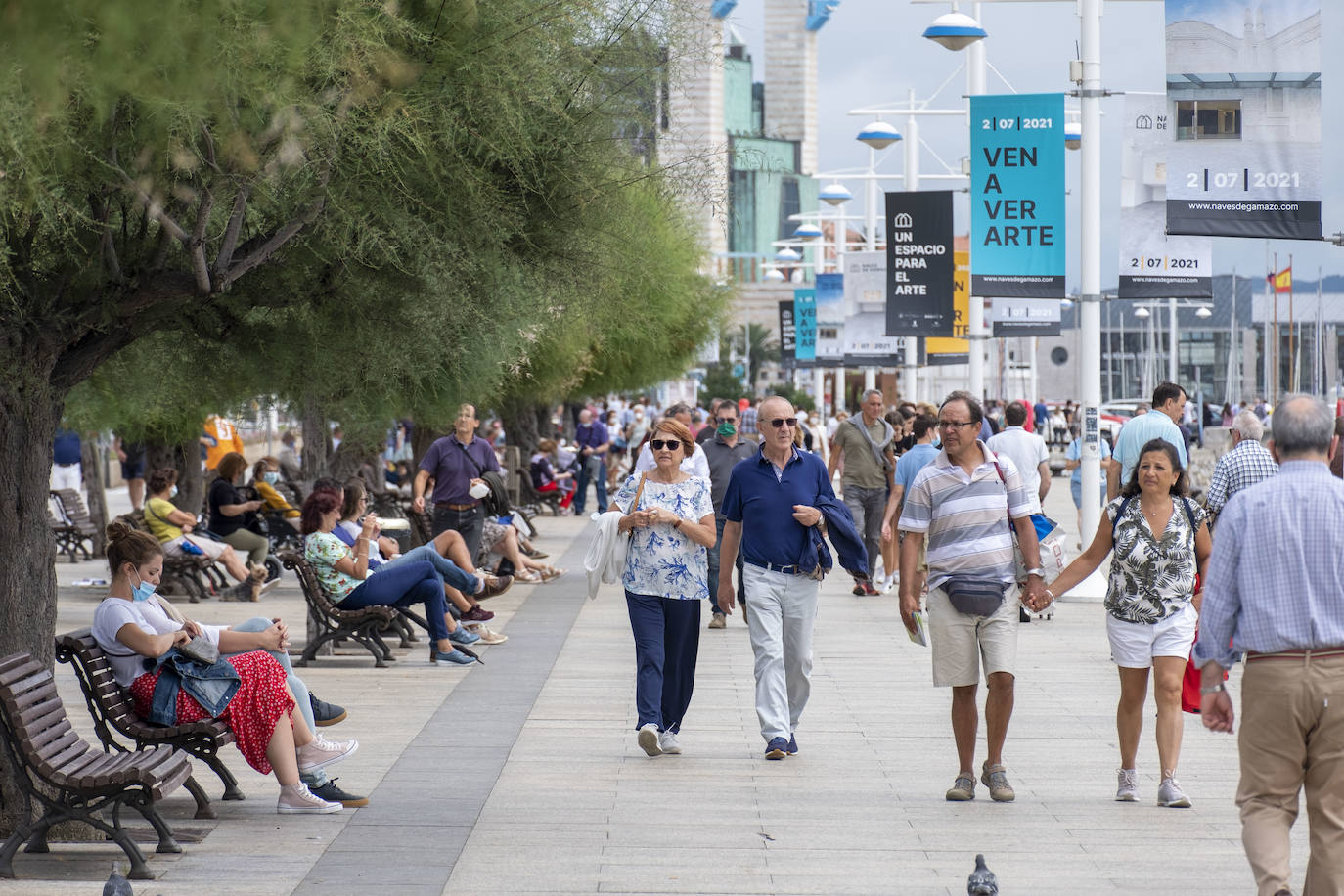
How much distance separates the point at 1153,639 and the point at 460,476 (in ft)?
27.3

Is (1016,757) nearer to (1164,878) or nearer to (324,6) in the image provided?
(1164,878)

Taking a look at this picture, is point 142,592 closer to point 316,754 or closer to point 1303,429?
point 316,754

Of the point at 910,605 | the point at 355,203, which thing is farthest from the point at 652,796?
the point at 355,203

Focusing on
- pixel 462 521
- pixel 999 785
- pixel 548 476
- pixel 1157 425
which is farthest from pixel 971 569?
pixel 548 476

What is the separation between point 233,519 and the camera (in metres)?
17.3

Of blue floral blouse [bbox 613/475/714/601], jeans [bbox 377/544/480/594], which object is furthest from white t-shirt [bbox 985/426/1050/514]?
blue floral blouse [bbox 613/475/714/601]

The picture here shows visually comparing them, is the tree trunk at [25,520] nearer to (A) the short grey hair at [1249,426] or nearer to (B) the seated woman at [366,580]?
(B) the seated woman at [366,580]

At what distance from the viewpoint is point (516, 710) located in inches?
406

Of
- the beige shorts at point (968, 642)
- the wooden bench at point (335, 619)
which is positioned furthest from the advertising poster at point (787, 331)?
the beige shorts at point (968, 642)

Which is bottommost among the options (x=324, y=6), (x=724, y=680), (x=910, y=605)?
(x=724, y=680)

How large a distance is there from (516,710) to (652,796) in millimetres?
2520

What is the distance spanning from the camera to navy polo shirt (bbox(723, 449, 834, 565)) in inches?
348

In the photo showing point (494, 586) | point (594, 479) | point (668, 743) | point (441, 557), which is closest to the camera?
point (668, 743)

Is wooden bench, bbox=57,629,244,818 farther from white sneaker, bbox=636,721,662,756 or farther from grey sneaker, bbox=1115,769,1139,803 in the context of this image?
grey sneaker, bbox=1115,769,1139,803
